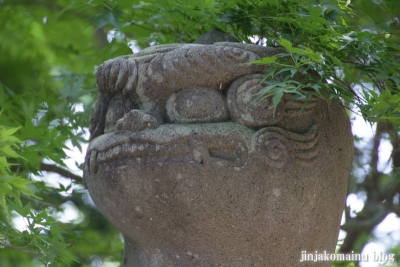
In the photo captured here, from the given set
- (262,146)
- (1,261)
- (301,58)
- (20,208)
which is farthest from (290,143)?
(1,261)

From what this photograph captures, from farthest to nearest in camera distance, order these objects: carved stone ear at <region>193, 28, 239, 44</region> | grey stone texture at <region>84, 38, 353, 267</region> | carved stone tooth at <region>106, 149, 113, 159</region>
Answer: carved stone ear at <region>193, 28, 239, 44</region> → carved stone tooth at <region>106, 149, 113, 159</region> → grey stone texture at <region>84, 38, 353, 267</region>

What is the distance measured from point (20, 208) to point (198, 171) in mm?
828

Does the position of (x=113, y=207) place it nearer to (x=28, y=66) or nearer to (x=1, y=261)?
(x=1, y=261)

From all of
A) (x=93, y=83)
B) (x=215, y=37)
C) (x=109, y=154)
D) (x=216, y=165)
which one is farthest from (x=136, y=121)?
(x=93, y=83)

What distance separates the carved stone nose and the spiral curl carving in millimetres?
293

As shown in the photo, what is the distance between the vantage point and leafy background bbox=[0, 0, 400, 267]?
2.58 m

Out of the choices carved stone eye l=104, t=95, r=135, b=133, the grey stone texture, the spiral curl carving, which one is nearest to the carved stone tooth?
the grey stone texture

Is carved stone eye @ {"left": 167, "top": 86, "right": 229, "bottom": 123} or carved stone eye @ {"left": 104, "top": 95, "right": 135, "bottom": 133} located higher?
carved stone eye @ {"left": 167, "top": 86, "right": 229, "bottom": 123}

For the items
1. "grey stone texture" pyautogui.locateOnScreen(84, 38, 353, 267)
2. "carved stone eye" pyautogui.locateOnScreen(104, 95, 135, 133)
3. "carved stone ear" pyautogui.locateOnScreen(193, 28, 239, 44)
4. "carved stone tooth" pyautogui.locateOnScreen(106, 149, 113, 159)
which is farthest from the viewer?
"carved stone ear" pyautogui.locateOnScreen(193, 28, 239, 44)

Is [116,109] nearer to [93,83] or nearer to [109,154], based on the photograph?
[109,154]

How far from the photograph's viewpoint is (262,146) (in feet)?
8.23

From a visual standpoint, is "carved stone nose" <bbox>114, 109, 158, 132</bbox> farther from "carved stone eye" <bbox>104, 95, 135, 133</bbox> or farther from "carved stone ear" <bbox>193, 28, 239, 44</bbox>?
"carved stone ear" <bbox>193, 28, 239, 44</bbox>

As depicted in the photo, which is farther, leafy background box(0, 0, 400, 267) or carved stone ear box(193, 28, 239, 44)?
carved stone ear box(193, 28, 239, 44)

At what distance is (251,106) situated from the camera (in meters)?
2.55
